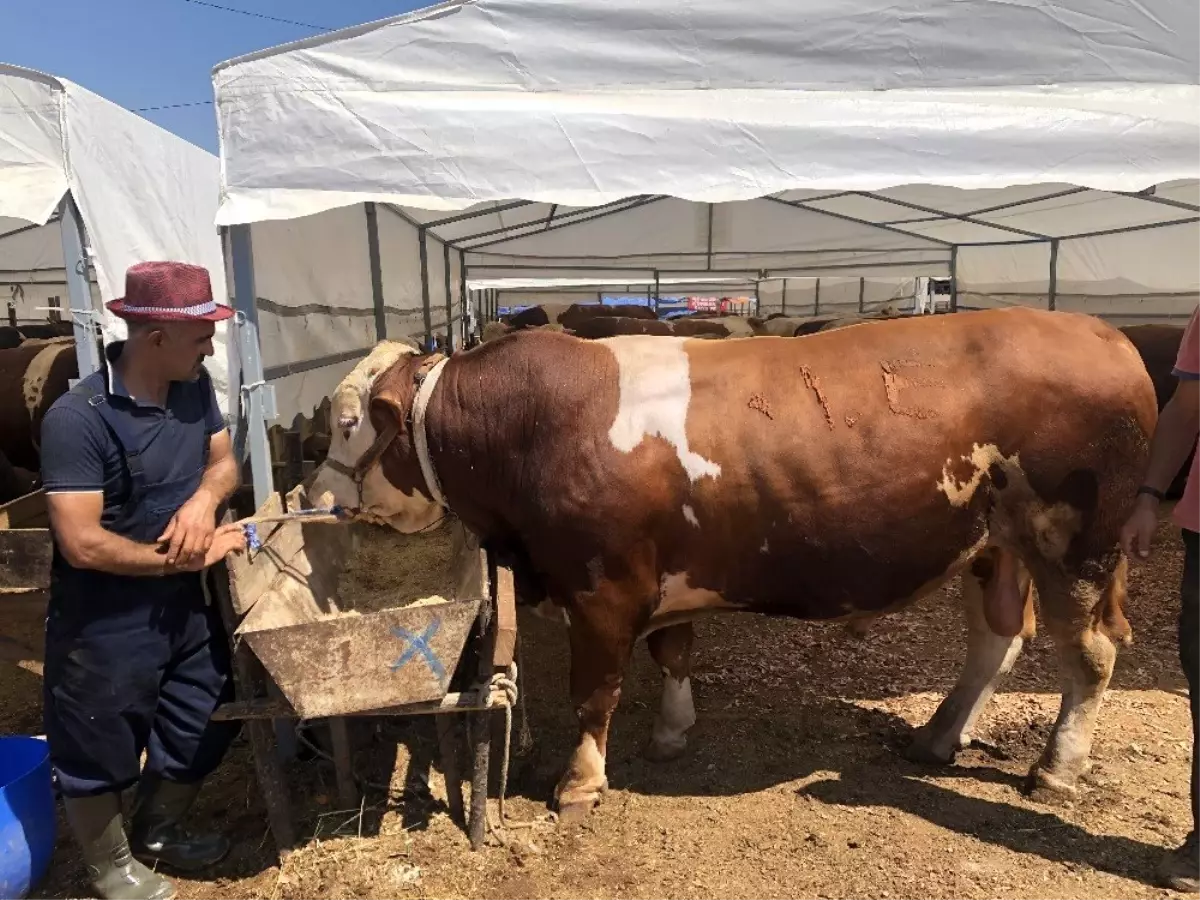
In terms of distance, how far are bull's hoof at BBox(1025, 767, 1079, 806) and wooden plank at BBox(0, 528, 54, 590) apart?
12.3ft

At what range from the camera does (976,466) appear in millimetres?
2891

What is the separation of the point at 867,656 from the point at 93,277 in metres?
4.41

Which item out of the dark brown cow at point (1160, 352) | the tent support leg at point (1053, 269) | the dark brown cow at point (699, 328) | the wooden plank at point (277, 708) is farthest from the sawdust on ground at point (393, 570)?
the tent support leg at point (1053, 269)

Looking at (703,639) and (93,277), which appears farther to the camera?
(703,639)

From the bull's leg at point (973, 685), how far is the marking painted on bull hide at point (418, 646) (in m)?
2.13

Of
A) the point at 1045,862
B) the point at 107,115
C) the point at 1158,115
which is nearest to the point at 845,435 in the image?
the point at 1045,862

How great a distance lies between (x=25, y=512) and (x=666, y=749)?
10.4 ft

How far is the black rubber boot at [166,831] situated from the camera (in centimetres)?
271

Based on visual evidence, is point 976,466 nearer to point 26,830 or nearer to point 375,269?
point 26,830

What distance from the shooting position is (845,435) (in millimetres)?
2875

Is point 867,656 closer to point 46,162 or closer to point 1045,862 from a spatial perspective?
point 1045,862

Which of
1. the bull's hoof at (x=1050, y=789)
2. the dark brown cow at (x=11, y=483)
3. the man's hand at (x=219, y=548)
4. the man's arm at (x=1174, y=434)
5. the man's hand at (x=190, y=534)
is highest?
the man's arm at (x=1174, y=434)

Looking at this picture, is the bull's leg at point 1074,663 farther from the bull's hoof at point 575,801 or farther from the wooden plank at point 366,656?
the wooden plank at point 366,656

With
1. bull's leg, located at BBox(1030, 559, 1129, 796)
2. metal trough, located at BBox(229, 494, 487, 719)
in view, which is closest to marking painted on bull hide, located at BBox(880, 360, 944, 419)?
bull's leg, located at BBox(1030, 559, 1129, 796)
